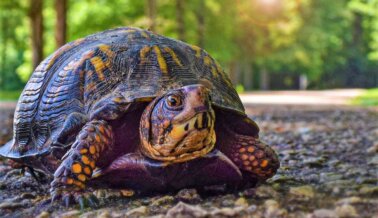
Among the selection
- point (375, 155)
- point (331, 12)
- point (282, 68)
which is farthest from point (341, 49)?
point (375, 155)

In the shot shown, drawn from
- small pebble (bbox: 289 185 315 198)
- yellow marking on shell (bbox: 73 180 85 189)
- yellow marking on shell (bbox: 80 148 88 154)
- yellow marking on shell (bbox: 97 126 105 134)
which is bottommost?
small pebble (bbox: 289 185 315 198)

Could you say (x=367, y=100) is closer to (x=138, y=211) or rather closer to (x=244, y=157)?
(x=244, y=157)

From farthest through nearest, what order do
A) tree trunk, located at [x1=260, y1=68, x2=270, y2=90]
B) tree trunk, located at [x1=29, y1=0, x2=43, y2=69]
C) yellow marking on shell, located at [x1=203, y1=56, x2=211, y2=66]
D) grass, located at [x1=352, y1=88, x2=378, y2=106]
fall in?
tree trunk, located at [x1=260, y1=68, x2=270, y2=90]
tree trunk, located at [x1=29, y1=0, x2=43, y2=69]
grass, located at [x1=352, y1=88, x2=378, y2=106]
yellow marking on shell, located at [x1=203, y1=56, x2=211, y2=66]

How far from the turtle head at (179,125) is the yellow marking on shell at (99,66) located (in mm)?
506

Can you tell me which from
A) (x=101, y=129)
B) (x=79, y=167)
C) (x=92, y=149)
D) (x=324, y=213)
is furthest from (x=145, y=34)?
(x=324, y=213)

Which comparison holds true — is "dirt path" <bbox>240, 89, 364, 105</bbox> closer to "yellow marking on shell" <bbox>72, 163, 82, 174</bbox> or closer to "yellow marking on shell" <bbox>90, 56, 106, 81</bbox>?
"yellow marking on shell" <bbox>90, 56, 106, 81</bbox>

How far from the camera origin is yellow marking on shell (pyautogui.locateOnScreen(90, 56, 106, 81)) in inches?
141

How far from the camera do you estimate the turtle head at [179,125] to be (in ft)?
9.53

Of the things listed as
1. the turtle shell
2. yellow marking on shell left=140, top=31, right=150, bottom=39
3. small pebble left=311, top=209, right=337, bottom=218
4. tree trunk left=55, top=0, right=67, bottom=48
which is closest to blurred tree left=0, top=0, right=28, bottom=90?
tree trunk left=55, top=0, right=67, bottom=48

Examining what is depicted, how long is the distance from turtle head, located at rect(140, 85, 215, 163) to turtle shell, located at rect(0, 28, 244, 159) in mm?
218

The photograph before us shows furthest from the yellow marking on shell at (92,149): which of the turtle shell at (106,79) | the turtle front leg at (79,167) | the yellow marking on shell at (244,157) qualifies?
the yellow marking on shell at (244,157)

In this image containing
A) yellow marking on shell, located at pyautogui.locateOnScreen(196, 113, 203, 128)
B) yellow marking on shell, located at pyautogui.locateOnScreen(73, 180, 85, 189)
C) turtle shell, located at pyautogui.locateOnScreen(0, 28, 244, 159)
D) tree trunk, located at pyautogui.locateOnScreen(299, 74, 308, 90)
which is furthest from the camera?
tree trunk, located at pyautogui.locateOnScreen(299, 74, 308, 90)

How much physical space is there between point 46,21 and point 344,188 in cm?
3269

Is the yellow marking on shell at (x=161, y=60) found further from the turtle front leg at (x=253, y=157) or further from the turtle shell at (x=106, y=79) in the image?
the turtle front leg at (x=253, y=157)
